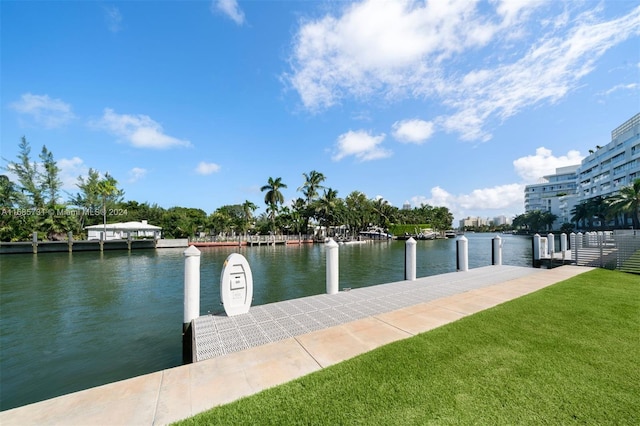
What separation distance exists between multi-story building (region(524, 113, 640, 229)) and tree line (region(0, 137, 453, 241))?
150ft

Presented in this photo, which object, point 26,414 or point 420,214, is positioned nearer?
point 26,414

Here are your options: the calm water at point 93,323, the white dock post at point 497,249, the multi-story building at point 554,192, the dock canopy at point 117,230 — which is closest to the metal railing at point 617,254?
the white dock post at point 497,249

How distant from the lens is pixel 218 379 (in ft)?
10.4

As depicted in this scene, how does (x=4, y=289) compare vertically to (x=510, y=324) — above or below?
below

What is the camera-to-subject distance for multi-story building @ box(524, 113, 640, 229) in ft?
162

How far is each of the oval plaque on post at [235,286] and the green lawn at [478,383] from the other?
2.94m

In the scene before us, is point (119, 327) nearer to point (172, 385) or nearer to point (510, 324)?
point (172, 385)

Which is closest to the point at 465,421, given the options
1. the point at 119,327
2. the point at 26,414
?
the point at 26,414

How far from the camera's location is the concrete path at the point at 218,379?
2.55 meters

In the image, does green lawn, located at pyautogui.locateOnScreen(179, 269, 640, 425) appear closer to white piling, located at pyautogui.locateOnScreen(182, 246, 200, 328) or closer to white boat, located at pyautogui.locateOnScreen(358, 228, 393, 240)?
white piling, located at pyautogui.locateOnScreen(182, 246, 200, 328)

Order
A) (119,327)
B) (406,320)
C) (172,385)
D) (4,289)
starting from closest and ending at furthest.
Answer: (172,385) < (406,320) < (119,327) < (4,289)

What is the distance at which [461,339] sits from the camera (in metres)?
4.07

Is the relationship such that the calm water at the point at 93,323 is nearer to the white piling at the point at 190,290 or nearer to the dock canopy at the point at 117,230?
the white piling at the point at 190,290

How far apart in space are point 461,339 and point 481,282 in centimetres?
529
